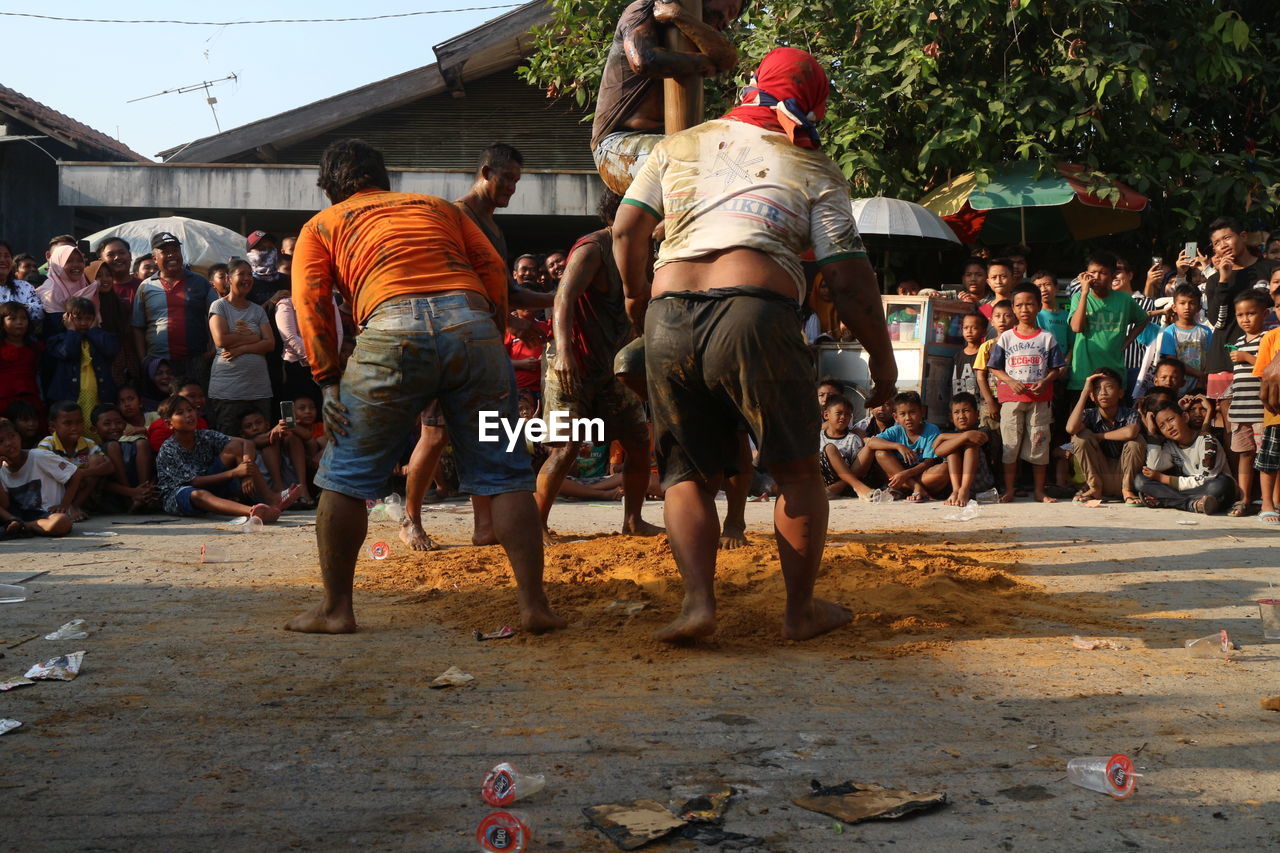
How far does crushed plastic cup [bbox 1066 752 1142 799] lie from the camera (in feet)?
8.67

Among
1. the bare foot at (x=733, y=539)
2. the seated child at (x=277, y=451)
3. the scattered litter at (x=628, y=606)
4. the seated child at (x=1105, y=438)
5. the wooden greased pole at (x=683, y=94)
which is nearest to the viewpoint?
the scattered litter at (x=628, y=606)

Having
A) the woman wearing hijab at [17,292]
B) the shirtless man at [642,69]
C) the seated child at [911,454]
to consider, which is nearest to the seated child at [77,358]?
the woman wearing hijab at [17,292]

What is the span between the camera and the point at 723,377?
3.96 meters

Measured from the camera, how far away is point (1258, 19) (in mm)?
13656

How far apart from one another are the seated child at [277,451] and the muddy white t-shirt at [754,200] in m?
5.92

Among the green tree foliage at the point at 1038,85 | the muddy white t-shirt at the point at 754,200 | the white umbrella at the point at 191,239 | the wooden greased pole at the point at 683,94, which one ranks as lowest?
the muddy white t-shirt at the point at 754,200

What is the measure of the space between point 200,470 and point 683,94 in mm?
5272

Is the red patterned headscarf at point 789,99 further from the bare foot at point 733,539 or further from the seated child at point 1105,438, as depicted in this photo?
the seated child at point 1105,438

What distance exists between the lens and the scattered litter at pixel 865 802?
2.54 m

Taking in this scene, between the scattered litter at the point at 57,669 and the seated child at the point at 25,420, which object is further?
the seated child at the point at 25,420

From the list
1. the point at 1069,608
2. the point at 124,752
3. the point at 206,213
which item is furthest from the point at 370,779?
the point at 206,213

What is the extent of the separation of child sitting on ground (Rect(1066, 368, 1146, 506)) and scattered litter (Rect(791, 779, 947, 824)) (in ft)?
24.7

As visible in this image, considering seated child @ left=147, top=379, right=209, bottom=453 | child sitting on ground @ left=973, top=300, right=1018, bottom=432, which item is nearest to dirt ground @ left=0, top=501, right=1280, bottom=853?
seated child @ left=147, top=379, right=209, bottom=453

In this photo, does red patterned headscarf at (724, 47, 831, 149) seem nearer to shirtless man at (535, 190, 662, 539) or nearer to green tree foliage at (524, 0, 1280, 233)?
shirtless man at (535, 190, 662, 539)
